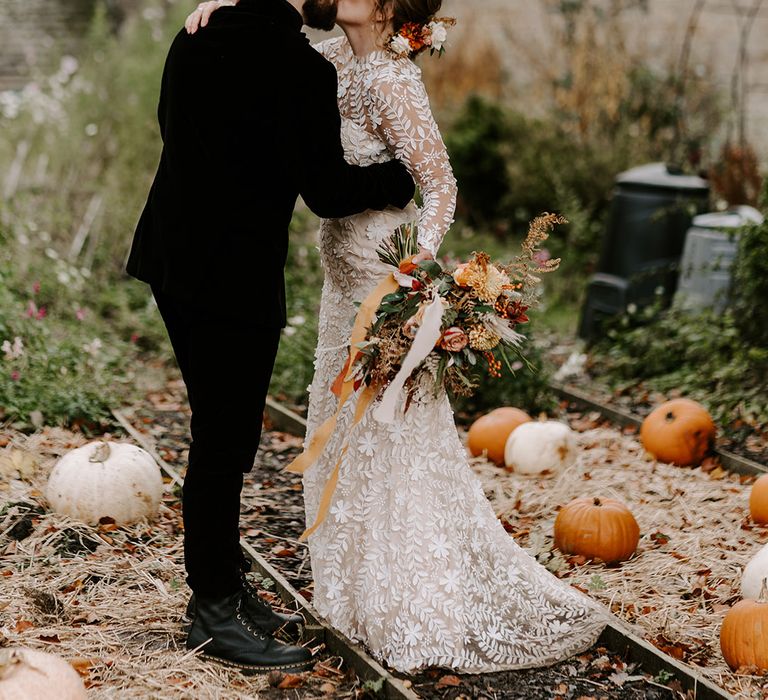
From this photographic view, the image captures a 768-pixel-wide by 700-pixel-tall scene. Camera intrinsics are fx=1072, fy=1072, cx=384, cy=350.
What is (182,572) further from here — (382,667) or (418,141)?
(418,141)

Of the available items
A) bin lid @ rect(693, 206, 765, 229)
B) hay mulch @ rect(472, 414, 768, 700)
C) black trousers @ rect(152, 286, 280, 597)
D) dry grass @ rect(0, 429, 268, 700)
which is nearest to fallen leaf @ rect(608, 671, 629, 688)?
hay mulch @ rect(472, 414, 768, 700)

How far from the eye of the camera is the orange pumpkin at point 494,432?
19.9 feet

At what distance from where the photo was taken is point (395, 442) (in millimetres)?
3650

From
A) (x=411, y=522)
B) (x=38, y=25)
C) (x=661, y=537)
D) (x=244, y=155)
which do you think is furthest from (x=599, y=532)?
(x=38, y=25)

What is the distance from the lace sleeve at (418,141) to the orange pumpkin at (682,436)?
9.77 ft

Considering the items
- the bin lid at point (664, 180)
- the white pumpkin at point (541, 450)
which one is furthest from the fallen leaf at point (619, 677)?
the bin lid at point (664, 180)

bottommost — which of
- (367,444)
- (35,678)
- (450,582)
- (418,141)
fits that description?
(35,678)

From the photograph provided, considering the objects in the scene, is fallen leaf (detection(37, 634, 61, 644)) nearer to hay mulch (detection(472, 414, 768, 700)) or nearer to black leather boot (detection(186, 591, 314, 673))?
black leather boot (detection(186, 591, 314, 673))

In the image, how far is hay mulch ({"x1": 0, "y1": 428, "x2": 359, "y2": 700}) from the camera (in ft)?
11.4

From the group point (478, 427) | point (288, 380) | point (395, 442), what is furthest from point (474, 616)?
point (288, 380)

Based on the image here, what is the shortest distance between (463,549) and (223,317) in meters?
1.22

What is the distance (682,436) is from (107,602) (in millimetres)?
3359

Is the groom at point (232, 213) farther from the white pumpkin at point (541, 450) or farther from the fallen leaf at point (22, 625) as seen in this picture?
the white pumpkin at point (541, 450)

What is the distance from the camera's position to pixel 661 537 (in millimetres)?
4922
